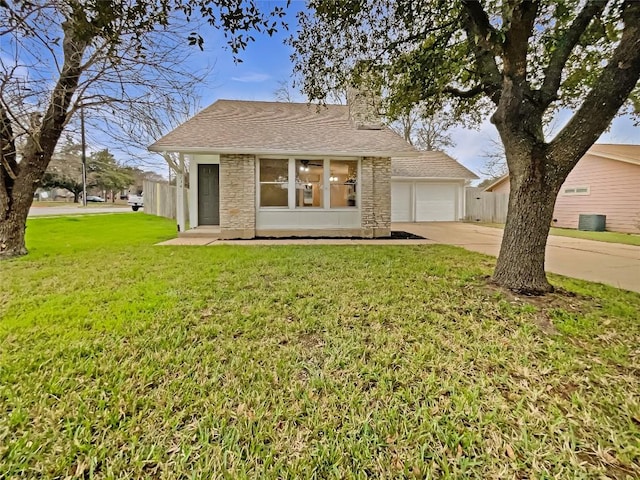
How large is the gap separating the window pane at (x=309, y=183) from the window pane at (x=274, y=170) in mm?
405

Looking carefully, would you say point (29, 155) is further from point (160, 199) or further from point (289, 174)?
point (160, 199)

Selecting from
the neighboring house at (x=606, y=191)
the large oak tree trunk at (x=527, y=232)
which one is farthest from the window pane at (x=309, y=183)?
the neighboring house at (x=606, y=191)

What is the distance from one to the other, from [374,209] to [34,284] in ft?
27.0

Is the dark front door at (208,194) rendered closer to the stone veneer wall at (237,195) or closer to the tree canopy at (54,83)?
the stone veneer wall at (237,195)

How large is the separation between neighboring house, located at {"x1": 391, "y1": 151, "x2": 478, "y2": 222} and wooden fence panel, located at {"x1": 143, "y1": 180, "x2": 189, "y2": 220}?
1224 centimetres

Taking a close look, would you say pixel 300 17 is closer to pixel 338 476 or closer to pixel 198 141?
pixel 198 141

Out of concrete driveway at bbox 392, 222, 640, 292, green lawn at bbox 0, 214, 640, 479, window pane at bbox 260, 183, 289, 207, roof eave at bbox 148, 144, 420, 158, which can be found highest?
roof eave at bbox 148, 144, 420, 158

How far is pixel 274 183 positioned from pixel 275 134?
1.65 m

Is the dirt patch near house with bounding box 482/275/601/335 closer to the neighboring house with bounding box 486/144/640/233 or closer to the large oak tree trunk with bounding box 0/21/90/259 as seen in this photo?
the large oak tree trunk with bounding box 0/21/90/259

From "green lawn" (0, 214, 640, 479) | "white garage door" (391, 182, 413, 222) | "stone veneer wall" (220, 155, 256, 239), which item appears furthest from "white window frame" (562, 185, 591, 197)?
"stone veneer wall" (220, 155, 256, 239)

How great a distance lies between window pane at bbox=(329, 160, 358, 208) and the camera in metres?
10.0

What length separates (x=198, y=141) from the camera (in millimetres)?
9102

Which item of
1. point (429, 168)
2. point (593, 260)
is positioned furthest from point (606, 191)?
point (593, 260)

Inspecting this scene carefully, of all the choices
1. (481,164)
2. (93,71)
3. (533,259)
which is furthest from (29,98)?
(481,164)
